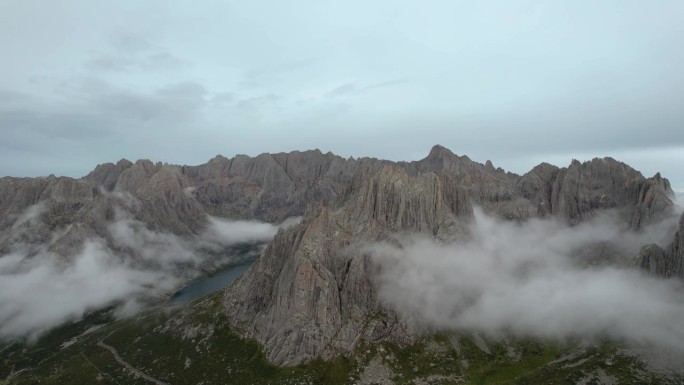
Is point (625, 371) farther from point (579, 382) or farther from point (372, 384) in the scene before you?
point (372, 384)

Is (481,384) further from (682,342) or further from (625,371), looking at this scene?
(682,342)

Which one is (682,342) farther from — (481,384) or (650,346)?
(481,384)

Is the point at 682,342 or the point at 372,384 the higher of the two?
the point at 682,342

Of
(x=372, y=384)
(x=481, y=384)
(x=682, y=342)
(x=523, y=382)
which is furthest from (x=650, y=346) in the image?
(x=372, y=384)

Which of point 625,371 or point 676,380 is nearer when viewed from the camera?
point 676,380

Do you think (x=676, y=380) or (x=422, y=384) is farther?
(x=422, y=384)

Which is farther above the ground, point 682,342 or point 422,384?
point 682,342

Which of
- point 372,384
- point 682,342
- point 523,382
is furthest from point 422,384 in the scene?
point 682,342

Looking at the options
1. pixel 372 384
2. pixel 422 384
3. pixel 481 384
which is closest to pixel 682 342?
pixel 481 384
